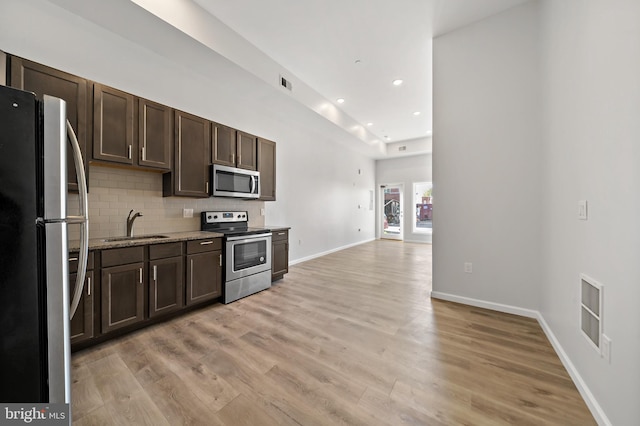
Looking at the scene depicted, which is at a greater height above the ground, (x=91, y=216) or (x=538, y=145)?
(x=538, y=145)

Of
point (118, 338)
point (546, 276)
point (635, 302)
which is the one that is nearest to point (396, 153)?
point (546, 276)

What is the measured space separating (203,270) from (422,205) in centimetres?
776

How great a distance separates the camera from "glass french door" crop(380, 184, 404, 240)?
9142 mm

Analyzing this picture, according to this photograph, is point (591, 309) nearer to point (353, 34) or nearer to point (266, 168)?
point (353, 34)

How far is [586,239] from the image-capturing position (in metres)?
1.58

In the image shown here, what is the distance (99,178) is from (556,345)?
4.52 m

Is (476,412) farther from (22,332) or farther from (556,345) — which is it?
(22,332)

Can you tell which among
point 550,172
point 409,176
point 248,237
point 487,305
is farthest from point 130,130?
point 409,176

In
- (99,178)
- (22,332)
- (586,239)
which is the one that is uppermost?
(99,178)

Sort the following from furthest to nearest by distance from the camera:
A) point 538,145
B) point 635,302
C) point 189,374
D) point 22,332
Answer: point 538,145
point 189,374
point 635,302
point 22,332

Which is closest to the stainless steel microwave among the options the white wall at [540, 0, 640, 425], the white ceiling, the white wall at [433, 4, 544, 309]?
the white ceiling

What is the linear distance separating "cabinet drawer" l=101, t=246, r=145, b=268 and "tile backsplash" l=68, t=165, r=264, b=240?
473mm

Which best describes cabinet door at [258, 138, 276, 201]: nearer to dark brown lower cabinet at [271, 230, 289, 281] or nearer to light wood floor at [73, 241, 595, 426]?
dark brown lower cabinet at [271, 230, 289, 281]

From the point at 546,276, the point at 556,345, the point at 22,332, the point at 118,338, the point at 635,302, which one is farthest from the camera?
the point at 546,276
